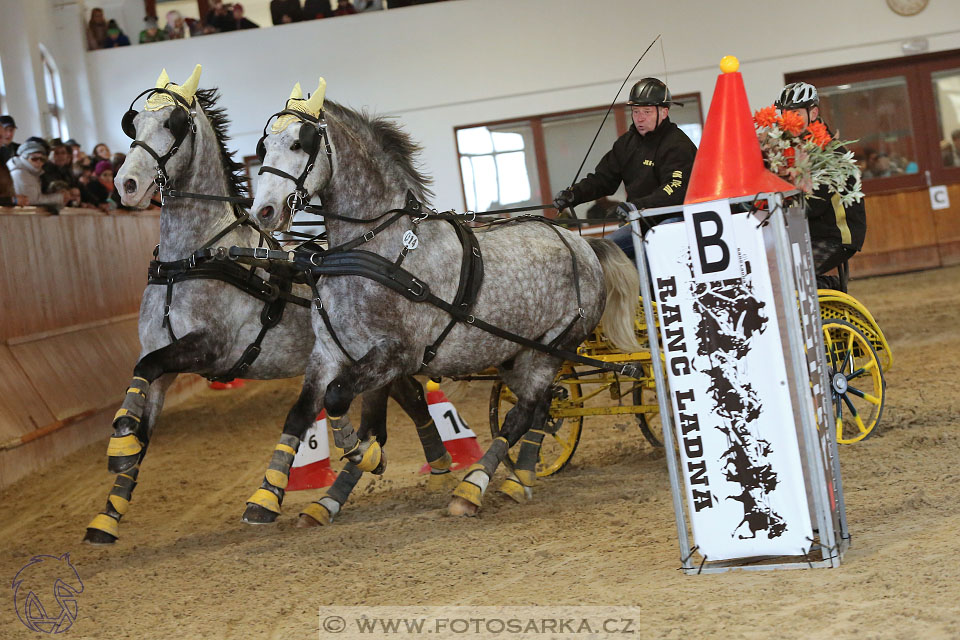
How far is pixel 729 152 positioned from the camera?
3494 mm

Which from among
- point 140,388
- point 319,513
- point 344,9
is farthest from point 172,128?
point 344,9

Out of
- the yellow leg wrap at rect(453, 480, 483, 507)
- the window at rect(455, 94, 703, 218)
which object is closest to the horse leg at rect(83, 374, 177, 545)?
the yellow leg wrap at rect(453, 480, 483, 507)

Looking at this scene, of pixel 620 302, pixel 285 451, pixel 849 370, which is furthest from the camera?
pixel 849 370

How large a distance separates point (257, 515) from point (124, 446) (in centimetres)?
70

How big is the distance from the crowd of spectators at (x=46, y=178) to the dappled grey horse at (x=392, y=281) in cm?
445

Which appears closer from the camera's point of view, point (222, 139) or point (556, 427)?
point (222, 139)

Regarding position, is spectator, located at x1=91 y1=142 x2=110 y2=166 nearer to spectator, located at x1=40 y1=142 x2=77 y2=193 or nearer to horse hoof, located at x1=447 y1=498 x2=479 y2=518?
spectator, located at x1=40 y1=142 x2=77 y2=193

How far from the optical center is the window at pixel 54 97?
1473cm

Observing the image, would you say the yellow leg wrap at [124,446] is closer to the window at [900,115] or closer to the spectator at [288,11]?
the spectator at [288,11]

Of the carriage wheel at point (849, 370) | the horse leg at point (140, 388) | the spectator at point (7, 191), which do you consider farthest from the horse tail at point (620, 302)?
the spectator at point (7, 191)

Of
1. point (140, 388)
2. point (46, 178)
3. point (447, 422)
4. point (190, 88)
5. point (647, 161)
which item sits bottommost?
point (447, 422)

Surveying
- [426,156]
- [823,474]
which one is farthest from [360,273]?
[426,156]

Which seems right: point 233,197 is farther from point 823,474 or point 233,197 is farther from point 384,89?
point 384,89

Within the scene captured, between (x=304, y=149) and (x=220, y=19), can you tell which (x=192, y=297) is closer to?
(x=304, y=149)
